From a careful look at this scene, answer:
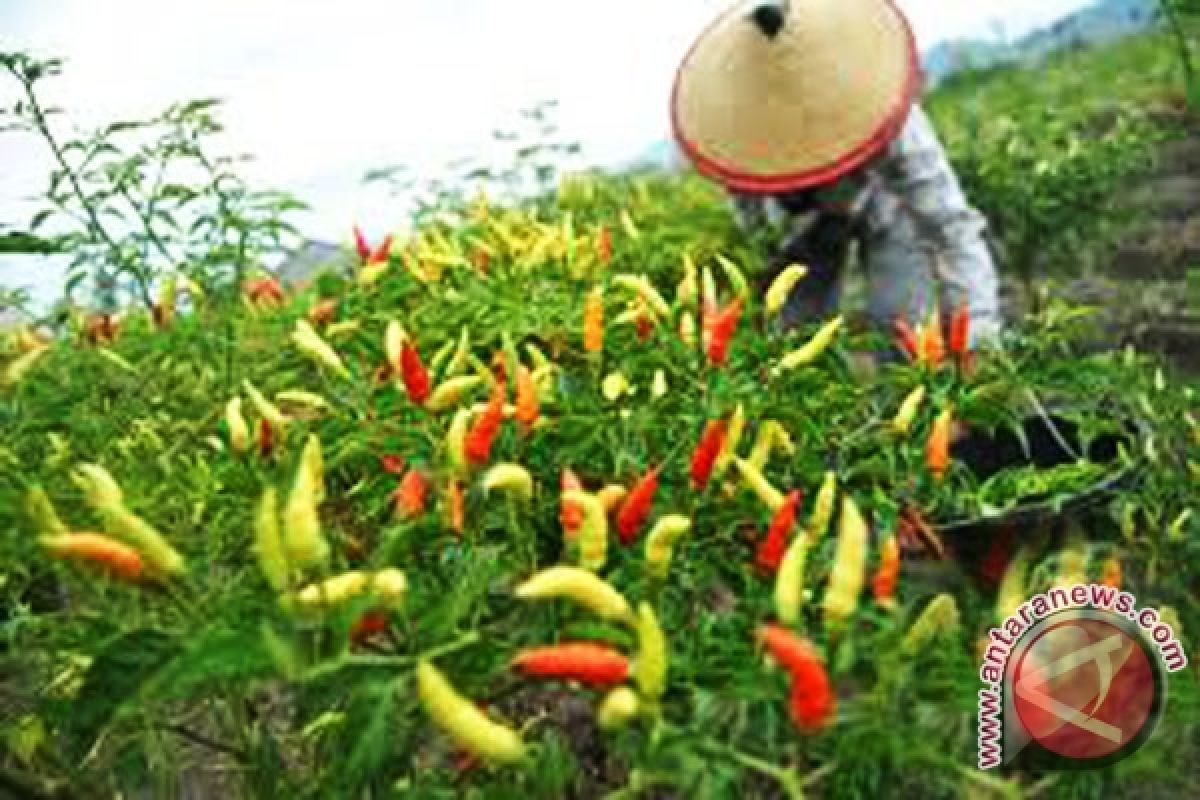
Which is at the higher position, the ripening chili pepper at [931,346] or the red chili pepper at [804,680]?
the red chili pepper at [804,680]

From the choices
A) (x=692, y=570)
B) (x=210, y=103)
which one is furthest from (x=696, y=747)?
(x=210, y=103)

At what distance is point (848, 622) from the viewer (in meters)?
1.23

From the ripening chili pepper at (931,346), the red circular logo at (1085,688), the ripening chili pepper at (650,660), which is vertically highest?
the ripening chili pepper at (650,660)

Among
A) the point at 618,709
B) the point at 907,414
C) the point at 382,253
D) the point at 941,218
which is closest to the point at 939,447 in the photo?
the point at 907,414

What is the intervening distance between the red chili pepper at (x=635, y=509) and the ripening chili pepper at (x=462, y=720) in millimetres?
328

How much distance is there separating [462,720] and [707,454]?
18.5 inches

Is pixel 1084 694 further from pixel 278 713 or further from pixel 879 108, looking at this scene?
pixel 879 108

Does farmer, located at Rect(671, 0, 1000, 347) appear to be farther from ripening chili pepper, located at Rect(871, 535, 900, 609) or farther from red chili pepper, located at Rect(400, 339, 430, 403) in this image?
ripening chili pepper, located at Rect(871, 535, 900, 609)

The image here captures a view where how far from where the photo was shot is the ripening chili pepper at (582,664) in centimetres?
118

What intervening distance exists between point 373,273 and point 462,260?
0.15 meters

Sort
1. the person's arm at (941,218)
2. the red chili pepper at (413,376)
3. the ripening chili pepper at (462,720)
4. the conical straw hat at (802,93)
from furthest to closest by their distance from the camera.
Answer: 1. the person's arm at (941,218)
2. the conical straw hat at (802,93)
3. the red chili pepper at (413,376)
4. the ripening chili pepper at (462,720)

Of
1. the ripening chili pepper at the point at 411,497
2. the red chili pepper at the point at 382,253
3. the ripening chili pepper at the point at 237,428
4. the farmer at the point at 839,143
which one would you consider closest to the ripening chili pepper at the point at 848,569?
the ripening chili pepper at the point at 411,497

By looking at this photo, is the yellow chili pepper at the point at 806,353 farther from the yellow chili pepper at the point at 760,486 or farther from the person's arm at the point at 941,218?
the person's arm at the point at 941,218

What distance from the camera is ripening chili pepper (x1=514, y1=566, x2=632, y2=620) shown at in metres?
1.23
